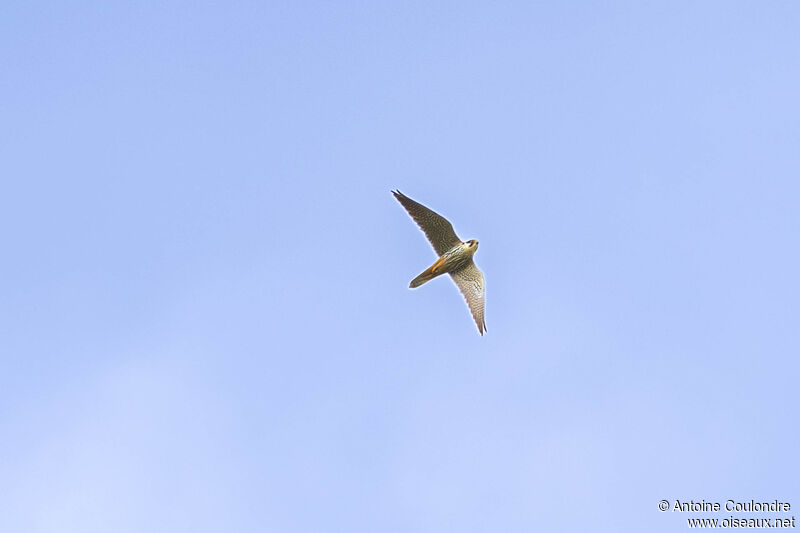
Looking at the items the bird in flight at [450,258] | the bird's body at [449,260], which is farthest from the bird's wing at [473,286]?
the bird's body at [449,260]

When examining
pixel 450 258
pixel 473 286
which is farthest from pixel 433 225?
pixel 473 286

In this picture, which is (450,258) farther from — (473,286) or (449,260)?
(473,286)

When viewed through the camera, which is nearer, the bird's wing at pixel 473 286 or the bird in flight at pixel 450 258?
the bird in flight at pixel 450 258

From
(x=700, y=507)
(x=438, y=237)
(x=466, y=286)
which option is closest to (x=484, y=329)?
(x=466, y=286)

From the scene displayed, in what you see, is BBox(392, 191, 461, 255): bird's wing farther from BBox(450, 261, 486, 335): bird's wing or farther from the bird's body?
BBox(450, 261, 486, 335): bird's wing

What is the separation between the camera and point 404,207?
27.8 meters

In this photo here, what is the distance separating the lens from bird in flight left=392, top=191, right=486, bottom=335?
27.7 m

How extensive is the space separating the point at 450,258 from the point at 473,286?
5.32 feet

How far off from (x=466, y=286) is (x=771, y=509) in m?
11.7

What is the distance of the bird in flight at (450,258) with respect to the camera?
27.7 metres

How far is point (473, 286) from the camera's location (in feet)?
95.5

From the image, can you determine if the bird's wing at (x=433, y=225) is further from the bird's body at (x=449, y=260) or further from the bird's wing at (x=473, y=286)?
the bird's wing at (x=473, y=286)

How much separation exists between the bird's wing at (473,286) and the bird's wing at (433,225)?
46.9 inches

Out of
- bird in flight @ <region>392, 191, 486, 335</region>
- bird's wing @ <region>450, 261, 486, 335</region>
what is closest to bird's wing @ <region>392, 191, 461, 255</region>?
bird in flight @ <region>392, 191, 486, 335</region>
